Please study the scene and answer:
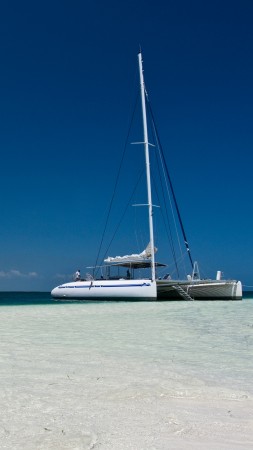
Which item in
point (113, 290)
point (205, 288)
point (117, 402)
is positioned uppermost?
point (205, 288)

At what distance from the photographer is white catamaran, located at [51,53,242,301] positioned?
28844 mm

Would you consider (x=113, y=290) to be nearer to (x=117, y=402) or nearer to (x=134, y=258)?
(x=134, y=258)

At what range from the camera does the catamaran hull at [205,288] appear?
Result: 29969mm

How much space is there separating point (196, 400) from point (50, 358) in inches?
116

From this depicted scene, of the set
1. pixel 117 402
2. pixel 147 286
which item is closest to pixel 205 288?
pixel 147 286

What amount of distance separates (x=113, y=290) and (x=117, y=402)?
25.9m

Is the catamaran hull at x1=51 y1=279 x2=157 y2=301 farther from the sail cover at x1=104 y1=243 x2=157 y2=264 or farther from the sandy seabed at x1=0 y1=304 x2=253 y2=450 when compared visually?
the sandy seabed at x1=0 y1=304 x2=253 y2=450

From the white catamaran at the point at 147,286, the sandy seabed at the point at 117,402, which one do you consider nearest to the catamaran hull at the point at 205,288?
the white catamaran at the point at 147,286

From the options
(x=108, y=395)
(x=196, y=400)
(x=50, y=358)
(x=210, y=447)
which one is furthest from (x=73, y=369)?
(x=210, y=447)

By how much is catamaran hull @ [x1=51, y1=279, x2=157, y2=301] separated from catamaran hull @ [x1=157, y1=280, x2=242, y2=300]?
169cm

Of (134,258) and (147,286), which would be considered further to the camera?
(134,258)

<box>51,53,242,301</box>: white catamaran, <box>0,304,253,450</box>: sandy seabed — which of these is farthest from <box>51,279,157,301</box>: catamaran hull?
<box>0,304,253,450</box>: sandy seabed

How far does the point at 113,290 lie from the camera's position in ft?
97.2

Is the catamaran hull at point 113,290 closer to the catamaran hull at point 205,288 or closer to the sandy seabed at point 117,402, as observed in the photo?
the catamaran hull at point 205,288
